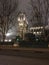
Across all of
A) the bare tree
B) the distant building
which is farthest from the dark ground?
the distant building

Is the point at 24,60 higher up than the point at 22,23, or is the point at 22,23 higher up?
the point at 22,23

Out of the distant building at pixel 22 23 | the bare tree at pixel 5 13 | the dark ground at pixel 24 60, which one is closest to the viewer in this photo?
the dark ground at pixel 24 60

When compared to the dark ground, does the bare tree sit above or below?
above

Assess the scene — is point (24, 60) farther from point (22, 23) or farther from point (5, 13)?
point (22, 23)

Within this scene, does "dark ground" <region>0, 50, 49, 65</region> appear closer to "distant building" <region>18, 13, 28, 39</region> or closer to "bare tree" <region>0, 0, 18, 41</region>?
"bare tree" <region>0, 0, 18, 41</region>

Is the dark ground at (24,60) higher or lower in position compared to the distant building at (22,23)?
lower

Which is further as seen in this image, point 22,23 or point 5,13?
point 22,23

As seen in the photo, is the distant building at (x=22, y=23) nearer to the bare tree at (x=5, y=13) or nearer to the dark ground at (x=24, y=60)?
the bare tree at (x=5, y=13)

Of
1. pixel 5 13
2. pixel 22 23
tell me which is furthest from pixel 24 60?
Result: pixel 22 23

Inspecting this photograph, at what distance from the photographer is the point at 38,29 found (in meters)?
74.6

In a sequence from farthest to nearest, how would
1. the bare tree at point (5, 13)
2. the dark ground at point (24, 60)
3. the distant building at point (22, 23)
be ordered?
the distant building at point (22, 23), the bare tree at point (5, 13), the dark ground at point (24, 60)

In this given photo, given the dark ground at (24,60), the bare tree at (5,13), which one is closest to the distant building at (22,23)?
the bare tree at (5,13)

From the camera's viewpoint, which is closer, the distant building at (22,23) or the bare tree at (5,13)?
the bare tree at (5,13)

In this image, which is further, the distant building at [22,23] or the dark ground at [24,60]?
the distant building at [22,23]
